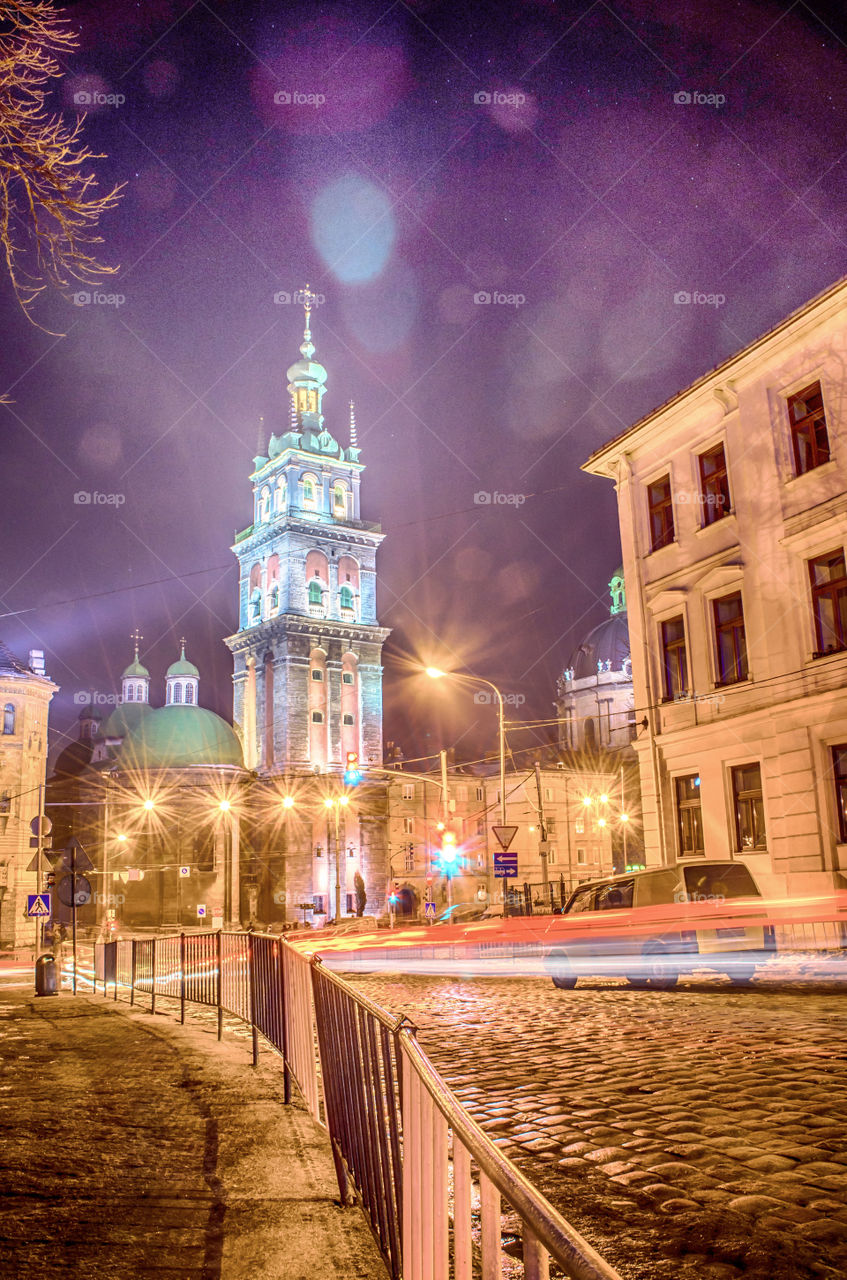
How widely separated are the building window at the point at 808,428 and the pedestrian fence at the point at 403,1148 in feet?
52.1

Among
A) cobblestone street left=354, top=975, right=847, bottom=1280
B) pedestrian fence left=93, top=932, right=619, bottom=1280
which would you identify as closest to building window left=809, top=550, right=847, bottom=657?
cobblestone street left=354, top=975, right=847, bottom=1280

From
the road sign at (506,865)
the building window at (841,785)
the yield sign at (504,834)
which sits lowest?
the road sign at (506,865)

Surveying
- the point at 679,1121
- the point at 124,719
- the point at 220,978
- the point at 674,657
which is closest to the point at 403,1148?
the point at 679,1121

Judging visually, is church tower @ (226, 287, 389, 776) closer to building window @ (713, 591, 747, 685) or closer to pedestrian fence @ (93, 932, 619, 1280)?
building window @ (713, 591, 747, 685)

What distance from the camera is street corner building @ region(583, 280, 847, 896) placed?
19.0 m

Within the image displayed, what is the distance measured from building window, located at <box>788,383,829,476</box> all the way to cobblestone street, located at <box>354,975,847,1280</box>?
11.7m

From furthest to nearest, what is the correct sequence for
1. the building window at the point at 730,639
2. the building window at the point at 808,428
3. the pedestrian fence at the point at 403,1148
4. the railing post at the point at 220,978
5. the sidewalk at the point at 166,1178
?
the building window at the point at 730,639 < the building window at the point at 808,428 < the railing post at the point at 220,978 < the sidewalk at the point at 166,1178 < the pedestrian fence at the point at 403,1148

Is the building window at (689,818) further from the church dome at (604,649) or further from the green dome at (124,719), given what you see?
the church dome at (604,649)

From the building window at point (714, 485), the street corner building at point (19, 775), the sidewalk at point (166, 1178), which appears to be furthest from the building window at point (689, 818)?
the street corner building at point (19, 775)

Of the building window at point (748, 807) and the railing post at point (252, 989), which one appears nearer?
the railing post at point (252, 989)

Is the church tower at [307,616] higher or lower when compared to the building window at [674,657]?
higher

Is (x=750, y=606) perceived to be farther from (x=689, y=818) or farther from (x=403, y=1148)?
(x=403, y=1148)

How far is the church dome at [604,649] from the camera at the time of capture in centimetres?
9631

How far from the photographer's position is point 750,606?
21.1 m
